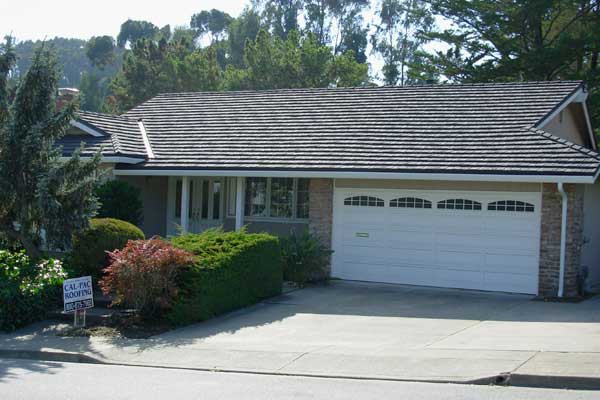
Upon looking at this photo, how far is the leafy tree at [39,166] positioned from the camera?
1474 centimetres

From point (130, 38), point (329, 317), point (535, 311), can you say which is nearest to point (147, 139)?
point (329, 317)

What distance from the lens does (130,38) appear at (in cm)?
10775

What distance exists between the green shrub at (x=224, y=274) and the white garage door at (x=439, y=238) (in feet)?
8.78

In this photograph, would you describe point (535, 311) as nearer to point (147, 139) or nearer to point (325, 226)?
point (325, 226)

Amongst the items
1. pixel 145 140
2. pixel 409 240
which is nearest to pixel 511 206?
pixel 409 240

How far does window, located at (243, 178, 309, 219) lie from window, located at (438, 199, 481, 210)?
4003mm

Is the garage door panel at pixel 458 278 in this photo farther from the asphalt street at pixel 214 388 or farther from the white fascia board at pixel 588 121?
the asphalt street at pixel 214 388

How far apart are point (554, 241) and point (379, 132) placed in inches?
208

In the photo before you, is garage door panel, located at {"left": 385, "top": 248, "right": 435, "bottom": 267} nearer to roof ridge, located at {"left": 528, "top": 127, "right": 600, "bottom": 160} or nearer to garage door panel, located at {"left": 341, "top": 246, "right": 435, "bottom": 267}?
garage door panel, located at {"left": 341, "top": 246, "right": 435, "bottom": 267}

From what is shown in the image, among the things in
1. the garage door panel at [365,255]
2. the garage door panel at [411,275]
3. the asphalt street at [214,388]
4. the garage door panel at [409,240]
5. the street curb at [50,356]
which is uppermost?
the garage door panel at [409,240]

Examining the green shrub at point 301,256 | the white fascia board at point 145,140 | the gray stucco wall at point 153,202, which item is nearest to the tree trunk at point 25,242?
the gray stucco wall at point 153,202

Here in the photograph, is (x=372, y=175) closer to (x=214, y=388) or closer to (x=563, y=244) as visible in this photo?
(x=563, y=244)

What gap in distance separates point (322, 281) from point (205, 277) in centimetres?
503

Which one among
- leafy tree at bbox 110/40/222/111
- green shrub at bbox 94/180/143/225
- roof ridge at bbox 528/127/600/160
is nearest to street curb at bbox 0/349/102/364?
green shrub at bbox 94/180/143/225
